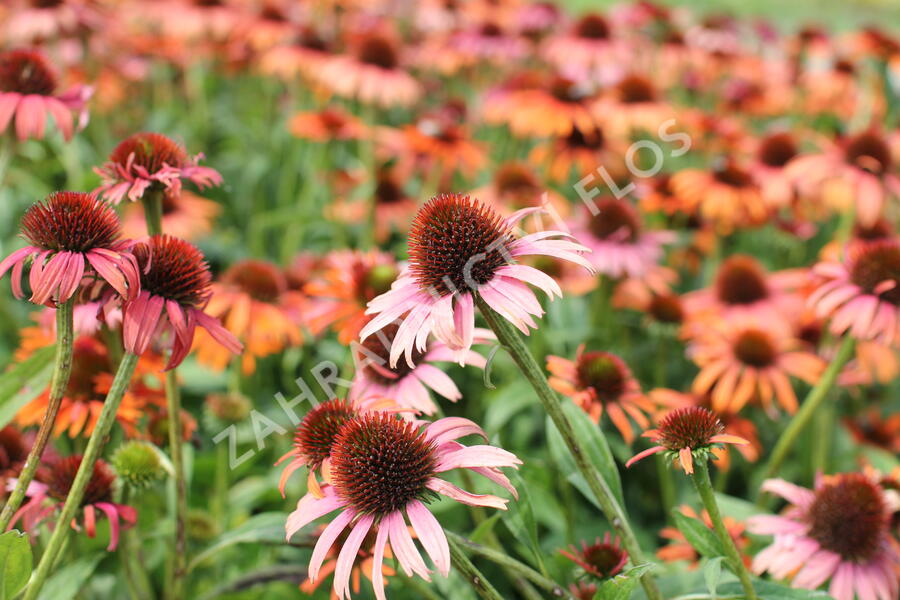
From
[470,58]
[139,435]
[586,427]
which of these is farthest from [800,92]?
[139,435]

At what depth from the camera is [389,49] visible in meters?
3.48

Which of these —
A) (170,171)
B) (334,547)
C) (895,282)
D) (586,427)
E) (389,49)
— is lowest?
(334,547)

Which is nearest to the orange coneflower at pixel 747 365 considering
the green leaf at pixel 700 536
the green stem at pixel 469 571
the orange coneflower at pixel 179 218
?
the green leaf at pixel 700 536

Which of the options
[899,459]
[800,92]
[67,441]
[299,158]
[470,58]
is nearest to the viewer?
[67,441]

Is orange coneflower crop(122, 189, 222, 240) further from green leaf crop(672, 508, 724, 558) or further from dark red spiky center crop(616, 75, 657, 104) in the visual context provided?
green leaf crop(672, 508, 724, 558)

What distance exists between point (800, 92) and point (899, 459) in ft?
9.68

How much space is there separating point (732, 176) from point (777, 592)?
2.05 m

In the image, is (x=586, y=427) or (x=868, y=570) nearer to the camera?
(x=586, y=427)

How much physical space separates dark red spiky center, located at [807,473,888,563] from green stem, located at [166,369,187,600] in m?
1.22

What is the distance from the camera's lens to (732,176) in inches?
120

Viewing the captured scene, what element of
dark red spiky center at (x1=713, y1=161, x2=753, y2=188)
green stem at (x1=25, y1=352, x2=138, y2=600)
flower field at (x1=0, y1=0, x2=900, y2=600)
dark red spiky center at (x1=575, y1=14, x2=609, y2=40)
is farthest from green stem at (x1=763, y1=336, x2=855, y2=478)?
dark red spiky center at (x1=575, y1=14, x2=609, y2=40)

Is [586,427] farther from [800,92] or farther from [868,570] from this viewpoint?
[800,92]

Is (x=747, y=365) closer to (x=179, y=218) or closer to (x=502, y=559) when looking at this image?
(x=502, y=559)

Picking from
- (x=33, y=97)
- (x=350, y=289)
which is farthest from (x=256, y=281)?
(x=33, y=97)
